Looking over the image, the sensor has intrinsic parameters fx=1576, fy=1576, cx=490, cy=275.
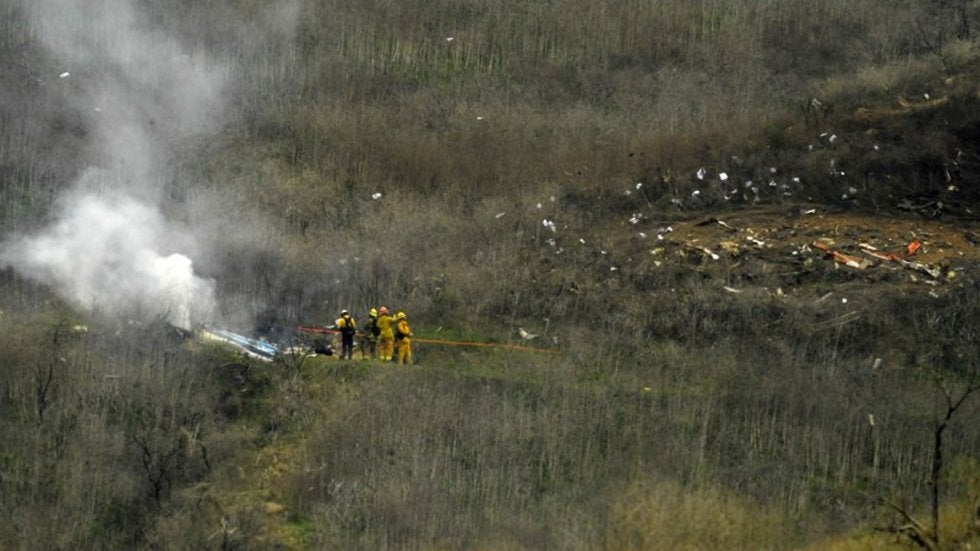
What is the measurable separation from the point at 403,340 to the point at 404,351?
0.60 feet

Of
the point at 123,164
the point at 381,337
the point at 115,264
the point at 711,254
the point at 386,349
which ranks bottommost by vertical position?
the point at 386,349

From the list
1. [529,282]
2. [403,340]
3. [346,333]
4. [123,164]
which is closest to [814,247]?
[529,282]

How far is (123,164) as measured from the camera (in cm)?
3148

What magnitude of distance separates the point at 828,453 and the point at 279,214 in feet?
40.5

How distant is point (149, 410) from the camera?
23.5 metres

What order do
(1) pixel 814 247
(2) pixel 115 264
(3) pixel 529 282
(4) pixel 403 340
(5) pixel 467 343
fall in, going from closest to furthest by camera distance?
1. (4) pixel 403 340
2. (5) pixel 467 343
3. (2) pixel 115 264
4. (3) pixel 529 282
5. (1) pixel 814 247

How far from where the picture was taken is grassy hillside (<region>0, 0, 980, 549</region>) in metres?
21.6

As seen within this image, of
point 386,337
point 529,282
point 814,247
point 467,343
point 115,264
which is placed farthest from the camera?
point 814,247

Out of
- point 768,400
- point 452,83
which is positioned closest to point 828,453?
point 768,400

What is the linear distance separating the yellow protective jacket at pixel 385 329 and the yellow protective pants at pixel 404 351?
0.71 ft

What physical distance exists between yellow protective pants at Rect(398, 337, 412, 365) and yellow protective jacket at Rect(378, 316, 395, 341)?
0.71 feet

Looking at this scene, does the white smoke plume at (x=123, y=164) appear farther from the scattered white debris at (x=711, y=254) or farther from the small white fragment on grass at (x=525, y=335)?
the scattered white debris at (x=711, y=254)

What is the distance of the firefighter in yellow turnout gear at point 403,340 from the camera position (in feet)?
81.8

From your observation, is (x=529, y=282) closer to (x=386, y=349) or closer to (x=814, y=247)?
(x=386, y=349)
